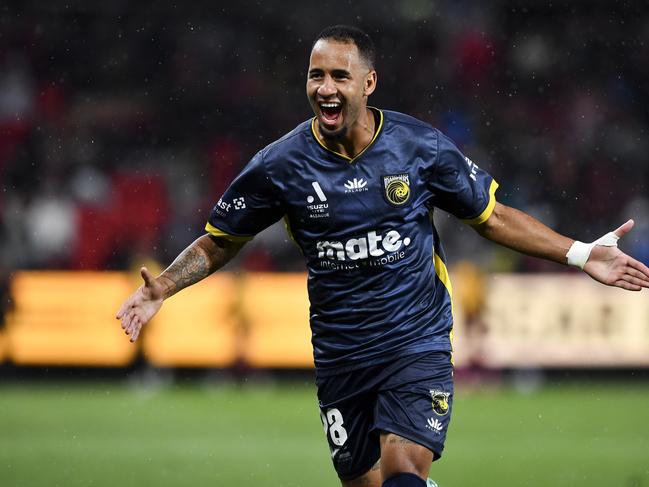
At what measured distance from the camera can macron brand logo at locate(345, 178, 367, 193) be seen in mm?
5648

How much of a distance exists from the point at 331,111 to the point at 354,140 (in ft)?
0.62

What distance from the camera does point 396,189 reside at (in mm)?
5648

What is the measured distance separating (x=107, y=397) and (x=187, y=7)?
8496 mm

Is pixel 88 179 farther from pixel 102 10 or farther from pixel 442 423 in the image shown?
pixel 442 423

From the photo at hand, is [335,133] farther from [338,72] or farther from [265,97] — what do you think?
[265,97]

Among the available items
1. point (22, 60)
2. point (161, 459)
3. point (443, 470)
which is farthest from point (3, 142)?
point (443, 470)

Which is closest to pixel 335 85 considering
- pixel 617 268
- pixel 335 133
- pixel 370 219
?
pixel 335 133

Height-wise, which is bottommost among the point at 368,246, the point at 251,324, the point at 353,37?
the point at 251,324

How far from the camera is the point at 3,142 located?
18234 millimetres

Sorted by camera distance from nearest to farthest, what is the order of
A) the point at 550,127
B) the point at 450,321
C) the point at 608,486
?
the point at 450,321 → the point at 608,486 → the point at 550,127

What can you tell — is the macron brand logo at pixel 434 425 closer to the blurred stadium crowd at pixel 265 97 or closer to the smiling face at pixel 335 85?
the smiling face at pixel 335 85

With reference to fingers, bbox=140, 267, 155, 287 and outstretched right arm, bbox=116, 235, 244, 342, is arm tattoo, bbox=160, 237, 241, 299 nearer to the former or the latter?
outstretched right arm, bbox=116, 235, 244, 342

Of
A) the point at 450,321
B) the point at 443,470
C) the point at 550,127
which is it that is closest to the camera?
the point at 450,321

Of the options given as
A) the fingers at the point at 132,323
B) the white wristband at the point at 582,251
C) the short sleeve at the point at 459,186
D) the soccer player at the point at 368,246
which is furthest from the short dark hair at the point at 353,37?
the fingers at the point at 132,323
